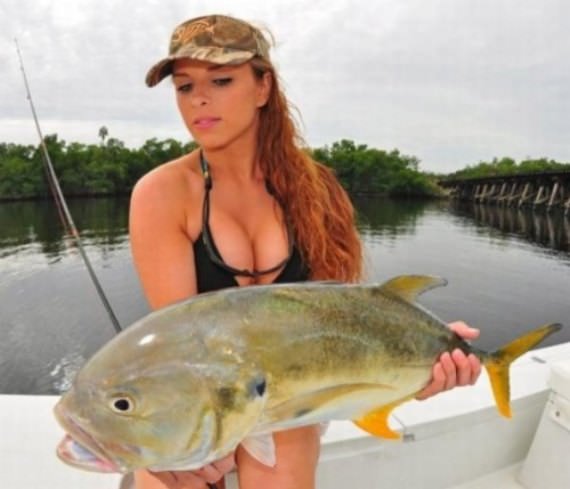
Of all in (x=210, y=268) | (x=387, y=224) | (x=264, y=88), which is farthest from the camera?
(x=387, y=224)

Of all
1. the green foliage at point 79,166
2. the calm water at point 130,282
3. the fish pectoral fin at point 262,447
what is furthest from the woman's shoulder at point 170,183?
the green foliage at point 79,166

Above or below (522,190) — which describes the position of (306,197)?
above

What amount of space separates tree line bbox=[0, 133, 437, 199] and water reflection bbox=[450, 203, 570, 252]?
2241cm

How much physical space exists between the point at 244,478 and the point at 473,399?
52.6 inches

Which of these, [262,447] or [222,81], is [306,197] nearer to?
[222,81]

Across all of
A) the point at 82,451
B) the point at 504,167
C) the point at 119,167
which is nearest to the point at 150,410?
the point at 82,451

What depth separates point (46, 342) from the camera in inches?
545

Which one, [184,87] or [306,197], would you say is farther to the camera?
[306,197]

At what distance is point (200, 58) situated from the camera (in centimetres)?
192

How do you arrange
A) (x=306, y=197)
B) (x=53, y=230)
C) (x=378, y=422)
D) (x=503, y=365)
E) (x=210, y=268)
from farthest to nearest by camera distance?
(x=53, y=230)
(x=306, y=197)
(x=210, y=268)
(x=503, y=365)
(x=378, y=422)

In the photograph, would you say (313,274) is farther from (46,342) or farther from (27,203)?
(27,203)

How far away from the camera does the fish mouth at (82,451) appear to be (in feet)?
4.15

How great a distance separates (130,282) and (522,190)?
47.2 meters

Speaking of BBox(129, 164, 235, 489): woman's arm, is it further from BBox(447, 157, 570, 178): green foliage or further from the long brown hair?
BBox(447, 157, 570, 178): green foliage
